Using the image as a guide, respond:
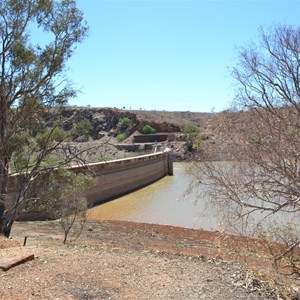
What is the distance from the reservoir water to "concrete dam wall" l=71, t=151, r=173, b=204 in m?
0.83

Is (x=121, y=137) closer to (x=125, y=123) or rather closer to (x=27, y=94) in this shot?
(x=125, y=123)

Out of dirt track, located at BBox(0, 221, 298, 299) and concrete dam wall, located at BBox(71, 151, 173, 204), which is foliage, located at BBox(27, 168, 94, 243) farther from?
dirt track, located at BBox(0, 221, 298, 299)

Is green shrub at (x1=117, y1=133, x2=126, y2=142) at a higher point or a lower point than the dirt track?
higher

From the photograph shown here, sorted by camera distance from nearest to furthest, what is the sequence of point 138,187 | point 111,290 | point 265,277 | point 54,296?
point 54,296
point 111,290
point 265,277
point 138,187

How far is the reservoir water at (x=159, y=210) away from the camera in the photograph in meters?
21.5

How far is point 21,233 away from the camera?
50.8ft

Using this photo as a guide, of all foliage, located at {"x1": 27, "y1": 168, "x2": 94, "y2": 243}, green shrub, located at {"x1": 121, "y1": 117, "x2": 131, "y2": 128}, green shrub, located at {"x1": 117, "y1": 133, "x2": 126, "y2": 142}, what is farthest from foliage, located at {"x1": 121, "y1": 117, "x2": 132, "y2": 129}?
foliage, located at {"x1": 27, "y1": 168, "x2": 94, "y2": 243}

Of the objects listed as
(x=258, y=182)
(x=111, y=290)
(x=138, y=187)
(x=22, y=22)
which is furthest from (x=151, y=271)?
(x=138, y=187)

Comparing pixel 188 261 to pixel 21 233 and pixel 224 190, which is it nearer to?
pixel 224 190

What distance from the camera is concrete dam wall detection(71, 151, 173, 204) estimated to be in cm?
2952

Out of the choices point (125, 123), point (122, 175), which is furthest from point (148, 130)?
point (122, 175)

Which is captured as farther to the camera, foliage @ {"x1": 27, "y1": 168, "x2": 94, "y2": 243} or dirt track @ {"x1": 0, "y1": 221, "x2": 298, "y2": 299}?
foliage @ {"x1": 27, "y1": 168, "x2": 94, "y2": 243}

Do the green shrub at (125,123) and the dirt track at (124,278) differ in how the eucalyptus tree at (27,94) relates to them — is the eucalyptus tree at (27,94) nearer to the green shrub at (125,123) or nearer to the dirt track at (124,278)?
the dirt track at (124,278)

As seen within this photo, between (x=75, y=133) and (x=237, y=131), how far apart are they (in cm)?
743
